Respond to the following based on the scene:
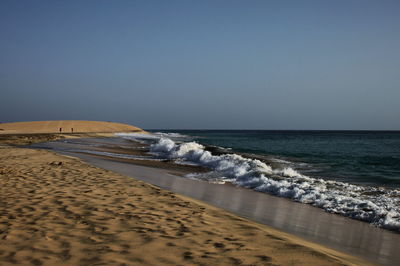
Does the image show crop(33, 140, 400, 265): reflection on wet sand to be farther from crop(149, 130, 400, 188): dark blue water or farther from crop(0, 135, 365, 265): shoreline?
crop(149, 130, 400, 188): dark blue water

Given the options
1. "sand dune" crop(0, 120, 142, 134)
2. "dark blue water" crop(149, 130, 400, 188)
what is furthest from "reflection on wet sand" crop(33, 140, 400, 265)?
"sand dune" crop(0, 120, 142, 134)

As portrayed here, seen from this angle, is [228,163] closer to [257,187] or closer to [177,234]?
[257,187]

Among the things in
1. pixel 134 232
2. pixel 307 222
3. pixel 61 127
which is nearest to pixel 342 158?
pixel 307 222

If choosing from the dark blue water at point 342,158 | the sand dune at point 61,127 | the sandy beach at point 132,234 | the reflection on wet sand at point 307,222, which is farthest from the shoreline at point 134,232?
the sand dune at point 61,127

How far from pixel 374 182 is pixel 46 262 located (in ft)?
38.3

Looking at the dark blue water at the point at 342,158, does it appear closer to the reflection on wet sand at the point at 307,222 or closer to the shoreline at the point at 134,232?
the reflection on wet sand at the point at 307,222

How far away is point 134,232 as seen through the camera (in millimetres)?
4641

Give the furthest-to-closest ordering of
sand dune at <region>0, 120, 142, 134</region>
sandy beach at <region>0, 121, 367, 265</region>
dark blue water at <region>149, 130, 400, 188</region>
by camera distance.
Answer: sand dune at <region>0, 120, 142, 134</region> < dark blue water at <region>149, 130, 400, 188</region> < sandy beach at <region>0, 121, 367, 265</region>

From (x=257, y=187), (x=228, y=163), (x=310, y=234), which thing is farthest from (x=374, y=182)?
(x=310, y=234)

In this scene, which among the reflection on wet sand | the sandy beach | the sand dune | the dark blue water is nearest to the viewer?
the sandy beach

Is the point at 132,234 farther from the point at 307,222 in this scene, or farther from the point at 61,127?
the point at 61,127

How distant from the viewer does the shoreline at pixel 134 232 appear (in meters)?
3.81

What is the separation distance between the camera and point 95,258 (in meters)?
3.70

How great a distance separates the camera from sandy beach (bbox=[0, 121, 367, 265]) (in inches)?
148
